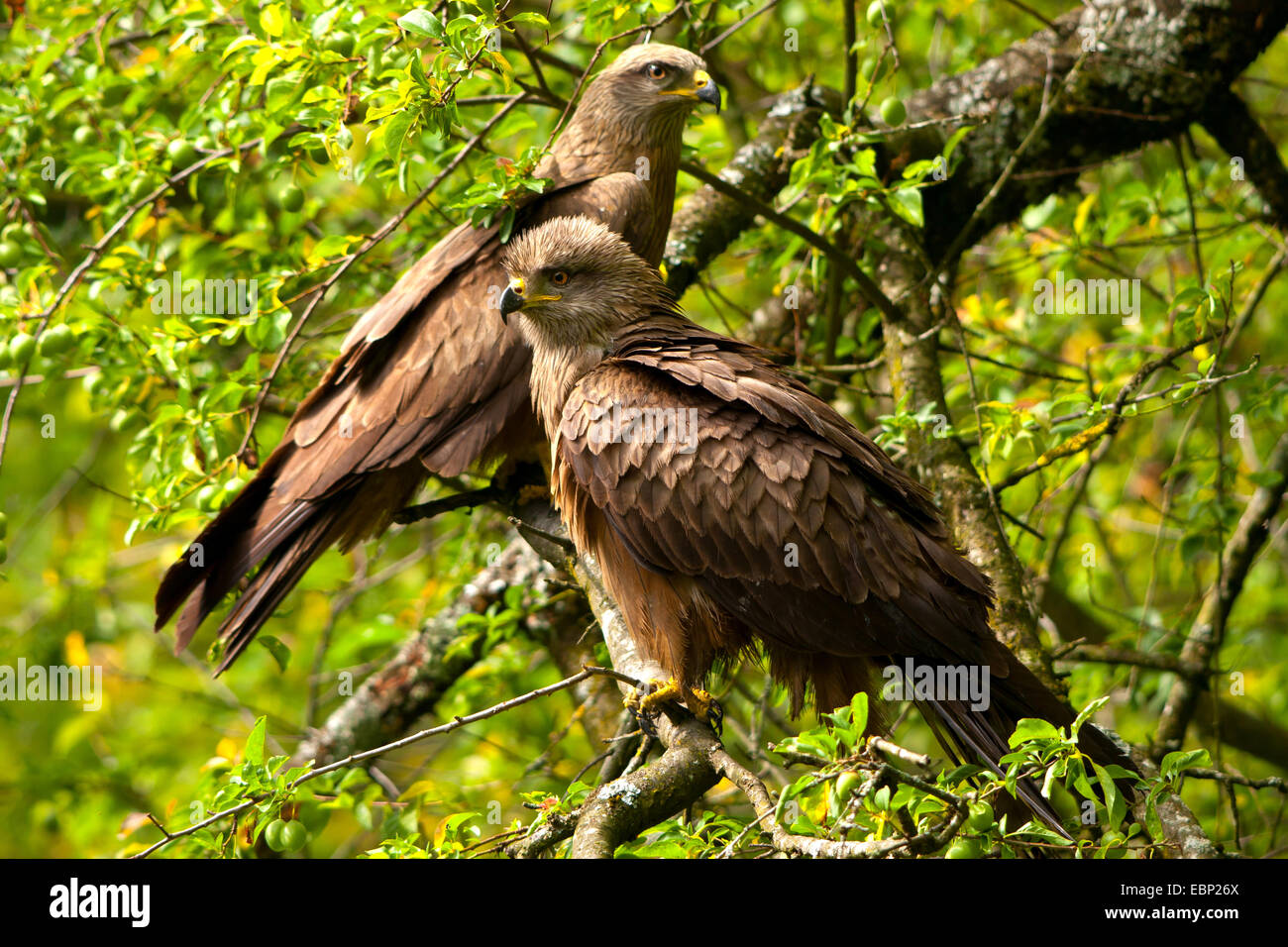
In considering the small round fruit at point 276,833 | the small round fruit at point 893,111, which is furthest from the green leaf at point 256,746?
the small round fruit at point 893,111

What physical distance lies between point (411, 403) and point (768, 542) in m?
1.57

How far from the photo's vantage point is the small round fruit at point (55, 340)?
3.63 m

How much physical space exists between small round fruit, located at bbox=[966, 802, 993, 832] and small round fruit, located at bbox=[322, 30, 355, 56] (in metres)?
2.82

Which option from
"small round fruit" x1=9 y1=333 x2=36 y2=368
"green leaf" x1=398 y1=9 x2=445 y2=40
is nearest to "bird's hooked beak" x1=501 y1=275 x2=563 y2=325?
"green leaf" x1=398 y1=9 x2=445 y2=40

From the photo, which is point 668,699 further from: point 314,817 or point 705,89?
point 705,89

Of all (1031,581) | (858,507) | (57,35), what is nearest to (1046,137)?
(1031,581)

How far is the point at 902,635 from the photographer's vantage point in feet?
10.6

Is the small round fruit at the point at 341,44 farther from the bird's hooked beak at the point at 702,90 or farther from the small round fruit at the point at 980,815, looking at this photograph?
the small round fruit at the point at 980,815

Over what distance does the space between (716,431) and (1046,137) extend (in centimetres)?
244

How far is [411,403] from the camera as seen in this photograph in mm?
4188

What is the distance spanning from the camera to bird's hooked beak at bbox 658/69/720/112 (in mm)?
4504

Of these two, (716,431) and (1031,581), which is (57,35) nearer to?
(716,431)

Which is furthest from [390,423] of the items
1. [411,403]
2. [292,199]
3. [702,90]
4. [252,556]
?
[702,90]

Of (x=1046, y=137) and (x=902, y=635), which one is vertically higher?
(x=1046, y=137)
